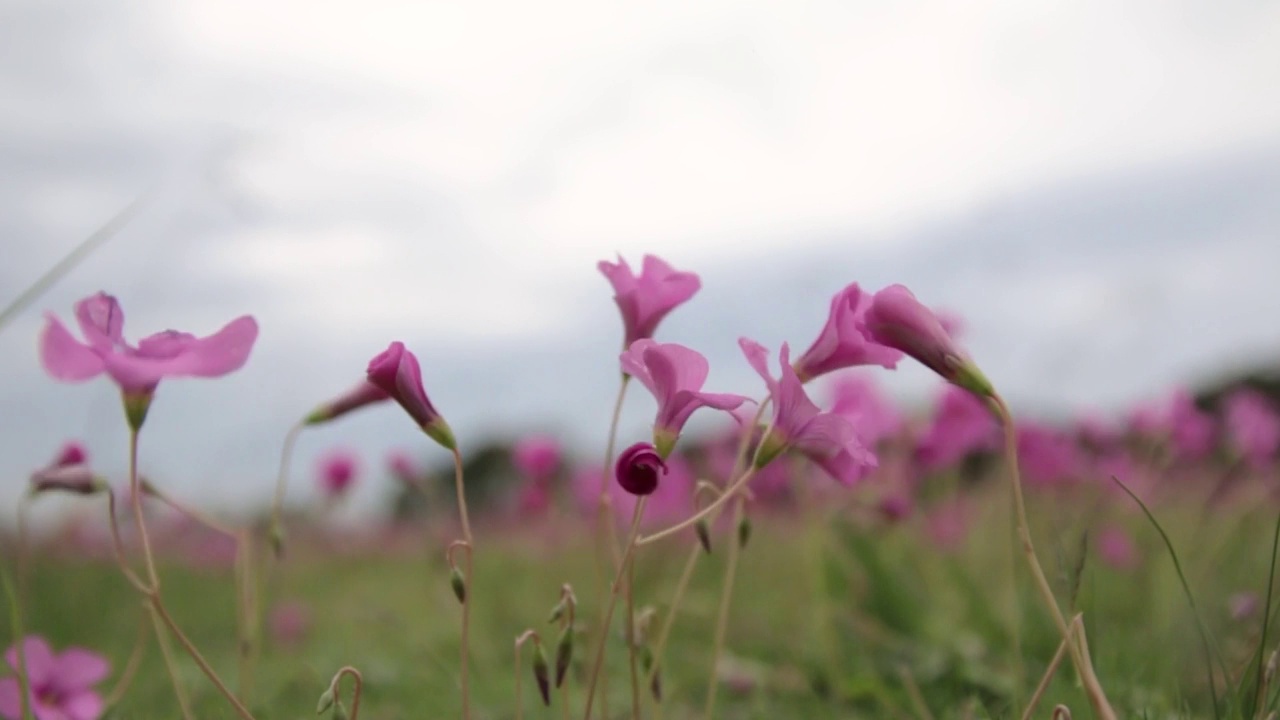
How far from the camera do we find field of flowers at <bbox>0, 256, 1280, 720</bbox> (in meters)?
1.10

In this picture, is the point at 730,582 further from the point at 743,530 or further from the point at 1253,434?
the point at 1253,434

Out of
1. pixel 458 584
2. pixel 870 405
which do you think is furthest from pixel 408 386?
pixel 870 405

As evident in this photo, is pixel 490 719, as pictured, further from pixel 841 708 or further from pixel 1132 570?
pixel 1132 570

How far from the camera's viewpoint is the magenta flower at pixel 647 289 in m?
1.22

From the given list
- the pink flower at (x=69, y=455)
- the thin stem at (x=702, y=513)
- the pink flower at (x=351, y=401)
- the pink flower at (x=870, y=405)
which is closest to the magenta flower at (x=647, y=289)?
the thin stem at (x=702, y=513)

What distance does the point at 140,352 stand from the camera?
1110mm

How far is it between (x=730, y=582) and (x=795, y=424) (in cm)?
36

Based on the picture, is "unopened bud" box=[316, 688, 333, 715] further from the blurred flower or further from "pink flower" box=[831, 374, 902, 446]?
the blurred flower

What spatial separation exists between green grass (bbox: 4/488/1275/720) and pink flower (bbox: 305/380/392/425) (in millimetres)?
442

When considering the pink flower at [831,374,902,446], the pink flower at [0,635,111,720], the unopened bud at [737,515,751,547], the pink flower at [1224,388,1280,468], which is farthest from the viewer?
the pink flower at [1224,388,1280,468]

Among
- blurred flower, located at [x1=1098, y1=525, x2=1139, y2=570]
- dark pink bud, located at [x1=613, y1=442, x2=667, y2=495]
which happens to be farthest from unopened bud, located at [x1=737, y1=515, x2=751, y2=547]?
blurred flower, located at [x1=1098, y1=525, x2=1139, y2=570]

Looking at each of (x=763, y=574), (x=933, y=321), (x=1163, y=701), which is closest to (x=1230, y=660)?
(x=1163, y=701)

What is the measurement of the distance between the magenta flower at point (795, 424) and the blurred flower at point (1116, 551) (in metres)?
3.11

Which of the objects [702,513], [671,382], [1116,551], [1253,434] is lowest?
[1116,551]
